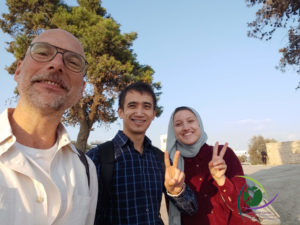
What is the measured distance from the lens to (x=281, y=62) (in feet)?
28.9

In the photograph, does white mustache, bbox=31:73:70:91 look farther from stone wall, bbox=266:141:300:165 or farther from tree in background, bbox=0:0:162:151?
stone wall, bbox=266:141:300:165

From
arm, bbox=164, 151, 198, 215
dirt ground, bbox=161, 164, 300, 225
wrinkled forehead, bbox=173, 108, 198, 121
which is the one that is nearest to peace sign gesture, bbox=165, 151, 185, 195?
arm, bbox=164, 151, 198, 215

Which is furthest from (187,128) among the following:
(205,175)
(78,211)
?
(78,211)

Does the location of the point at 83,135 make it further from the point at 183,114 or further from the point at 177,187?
the point at 177,187

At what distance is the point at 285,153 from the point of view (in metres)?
16.6

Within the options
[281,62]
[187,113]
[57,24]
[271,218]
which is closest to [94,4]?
[57,24]

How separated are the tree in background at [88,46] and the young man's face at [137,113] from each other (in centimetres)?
810

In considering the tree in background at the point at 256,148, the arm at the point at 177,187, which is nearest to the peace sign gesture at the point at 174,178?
the arm at the point at 177,187

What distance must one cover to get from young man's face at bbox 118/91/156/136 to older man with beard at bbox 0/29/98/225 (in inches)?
27.4

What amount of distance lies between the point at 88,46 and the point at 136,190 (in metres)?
9.47

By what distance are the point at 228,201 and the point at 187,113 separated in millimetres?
1002

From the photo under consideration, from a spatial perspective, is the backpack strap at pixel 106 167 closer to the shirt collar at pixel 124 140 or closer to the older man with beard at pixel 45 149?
the shirt collar at pixel 124 140

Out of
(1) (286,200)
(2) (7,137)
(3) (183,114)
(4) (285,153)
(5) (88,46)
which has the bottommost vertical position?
(1) (286,200)

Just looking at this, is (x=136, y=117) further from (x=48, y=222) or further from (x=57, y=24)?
(x=57, y=24)
